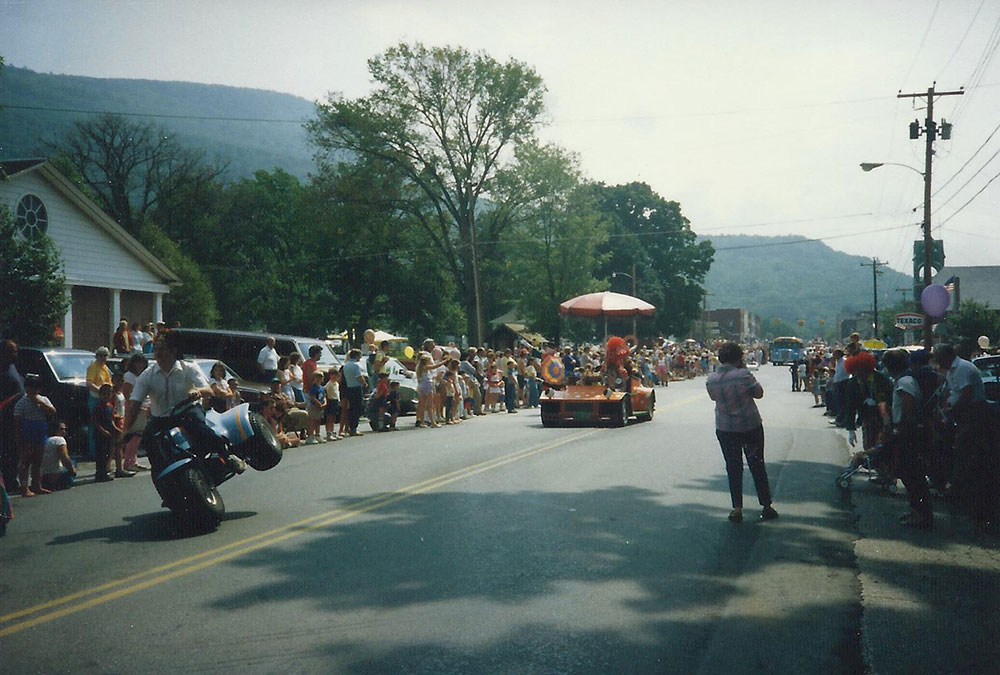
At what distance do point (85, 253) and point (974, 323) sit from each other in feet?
133

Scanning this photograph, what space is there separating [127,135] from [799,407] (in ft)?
164

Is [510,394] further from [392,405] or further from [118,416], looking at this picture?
[118,416]

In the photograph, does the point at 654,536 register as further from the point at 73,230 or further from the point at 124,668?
the point at 73,230

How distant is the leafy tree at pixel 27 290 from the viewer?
21734mm

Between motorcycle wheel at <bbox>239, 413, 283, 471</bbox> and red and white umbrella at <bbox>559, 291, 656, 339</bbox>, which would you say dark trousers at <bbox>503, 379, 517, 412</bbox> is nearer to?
red and white umbrella at <bbox>559, 291, 656, 339</bbox>

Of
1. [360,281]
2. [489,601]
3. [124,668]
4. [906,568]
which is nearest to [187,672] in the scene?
[124,668]

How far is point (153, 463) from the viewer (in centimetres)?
831

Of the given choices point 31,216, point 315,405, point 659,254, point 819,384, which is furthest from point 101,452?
point 659,254

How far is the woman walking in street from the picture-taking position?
899 cm

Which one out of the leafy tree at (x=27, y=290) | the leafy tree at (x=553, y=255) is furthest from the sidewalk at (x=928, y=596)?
the leafy tree at (x=553, y=255)

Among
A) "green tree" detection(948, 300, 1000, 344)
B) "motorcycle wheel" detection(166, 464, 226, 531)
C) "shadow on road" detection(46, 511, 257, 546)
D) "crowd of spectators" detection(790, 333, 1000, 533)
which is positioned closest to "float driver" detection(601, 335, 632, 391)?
"crowd of spectators" detection(790, 333, 1000, 533)

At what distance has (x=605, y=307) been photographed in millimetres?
22250

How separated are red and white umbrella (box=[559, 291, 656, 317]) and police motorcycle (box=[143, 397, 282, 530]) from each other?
13770 mm

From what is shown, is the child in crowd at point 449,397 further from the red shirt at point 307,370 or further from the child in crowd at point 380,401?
the red shirt at point 307,370
